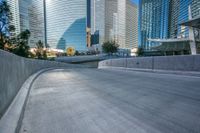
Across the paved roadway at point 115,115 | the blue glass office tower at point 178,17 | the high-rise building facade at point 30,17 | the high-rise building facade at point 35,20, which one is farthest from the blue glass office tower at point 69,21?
the paved roadway at point 115,115

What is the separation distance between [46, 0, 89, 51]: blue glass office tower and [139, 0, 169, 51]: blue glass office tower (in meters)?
61.1

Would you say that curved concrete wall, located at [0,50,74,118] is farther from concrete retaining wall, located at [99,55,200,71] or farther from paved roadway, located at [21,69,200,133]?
concrete retaining wall, located at [99,55,200,71]

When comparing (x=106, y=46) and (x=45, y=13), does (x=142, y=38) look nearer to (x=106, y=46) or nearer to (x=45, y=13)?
(x=106, y=46)

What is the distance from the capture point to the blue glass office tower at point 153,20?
12726cm

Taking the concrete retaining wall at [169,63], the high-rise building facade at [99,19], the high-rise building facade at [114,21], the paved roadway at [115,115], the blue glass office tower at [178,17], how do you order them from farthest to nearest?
the high-rise building facade at [114,21]
the high-rise building facade at [99,19]
the blue glass office tower at [178,17]
the concrete retaining wall at [169,63]
the paved roadway at [115,115]

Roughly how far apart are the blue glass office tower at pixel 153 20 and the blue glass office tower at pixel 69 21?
201ft

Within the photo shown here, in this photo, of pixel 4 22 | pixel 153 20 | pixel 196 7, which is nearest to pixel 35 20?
pixel 4 22

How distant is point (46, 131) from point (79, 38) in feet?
453

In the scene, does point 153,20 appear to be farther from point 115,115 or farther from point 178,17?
point 115,115

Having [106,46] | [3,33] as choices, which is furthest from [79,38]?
[3,33]

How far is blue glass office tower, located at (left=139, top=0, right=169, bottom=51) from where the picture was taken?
127 metres

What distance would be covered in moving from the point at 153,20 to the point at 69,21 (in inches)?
3172

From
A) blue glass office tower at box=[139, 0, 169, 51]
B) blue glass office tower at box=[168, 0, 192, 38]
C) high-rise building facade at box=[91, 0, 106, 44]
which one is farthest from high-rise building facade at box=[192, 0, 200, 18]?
high-rise building facade at box=[91, 0, 106, 44]

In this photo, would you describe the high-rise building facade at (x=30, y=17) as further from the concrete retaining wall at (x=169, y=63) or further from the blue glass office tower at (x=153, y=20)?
the blue glass office tower at (x=153, y=20)
